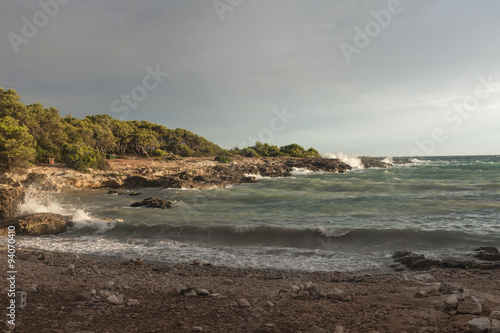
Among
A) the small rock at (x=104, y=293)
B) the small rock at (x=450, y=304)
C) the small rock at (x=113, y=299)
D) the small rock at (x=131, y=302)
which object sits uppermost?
the small rock at (x=450, y=304)

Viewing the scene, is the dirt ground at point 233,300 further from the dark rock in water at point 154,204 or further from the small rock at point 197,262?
the dark rock in water at point 154,204

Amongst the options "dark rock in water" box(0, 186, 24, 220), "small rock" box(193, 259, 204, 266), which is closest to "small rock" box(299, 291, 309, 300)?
"small rock" box(193, 259, 204, 266)

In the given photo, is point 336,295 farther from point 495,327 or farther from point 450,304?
point 495,327

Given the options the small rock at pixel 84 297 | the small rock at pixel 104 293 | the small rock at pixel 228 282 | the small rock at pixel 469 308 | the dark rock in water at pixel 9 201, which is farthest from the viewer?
the dark rock in water at pixel 9 201

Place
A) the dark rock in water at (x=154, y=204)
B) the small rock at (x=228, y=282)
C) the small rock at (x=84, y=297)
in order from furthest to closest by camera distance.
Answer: the dark rock in water at (x=154, y=204) < the small rock at (x=228, y=282) < the small rock at (x=84, y=297)

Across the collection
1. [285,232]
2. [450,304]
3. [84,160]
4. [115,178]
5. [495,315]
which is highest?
[84,160]

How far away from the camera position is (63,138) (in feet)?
126

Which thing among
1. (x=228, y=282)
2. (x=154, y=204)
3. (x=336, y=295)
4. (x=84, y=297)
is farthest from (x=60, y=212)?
(x=336, y=295)

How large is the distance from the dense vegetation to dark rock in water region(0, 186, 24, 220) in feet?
54.4

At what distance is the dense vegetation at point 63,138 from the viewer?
2748 cm

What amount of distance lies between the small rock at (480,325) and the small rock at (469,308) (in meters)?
0.62

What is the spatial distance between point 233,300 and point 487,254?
325 inches

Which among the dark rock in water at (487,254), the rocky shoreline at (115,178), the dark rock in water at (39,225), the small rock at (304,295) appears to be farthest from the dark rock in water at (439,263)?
the rocky shoreline at (115,178)

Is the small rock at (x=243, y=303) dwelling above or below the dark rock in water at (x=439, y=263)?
above
